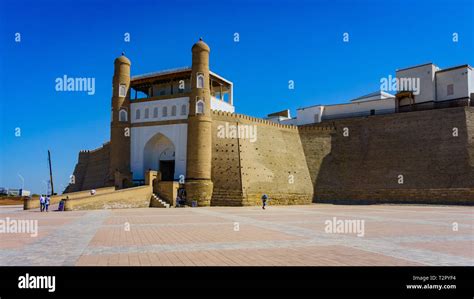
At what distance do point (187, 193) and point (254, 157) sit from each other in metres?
6.71

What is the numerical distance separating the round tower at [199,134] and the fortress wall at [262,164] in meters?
1.08

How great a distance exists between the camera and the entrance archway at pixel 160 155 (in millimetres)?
34219

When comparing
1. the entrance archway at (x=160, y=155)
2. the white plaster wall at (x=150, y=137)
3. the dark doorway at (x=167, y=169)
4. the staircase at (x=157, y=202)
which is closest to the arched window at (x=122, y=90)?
the white plaster wall at (x=150, y=137)

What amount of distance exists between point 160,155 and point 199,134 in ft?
21.7

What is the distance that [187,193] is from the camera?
1155 inches

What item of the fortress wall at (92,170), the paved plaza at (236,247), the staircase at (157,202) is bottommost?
the staircase at (157,202)

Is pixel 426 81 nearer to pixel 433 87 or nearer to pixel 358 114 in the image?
pixel 433 87

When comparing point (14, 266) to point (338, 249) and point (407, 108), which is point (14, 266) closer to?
point (338, 249)

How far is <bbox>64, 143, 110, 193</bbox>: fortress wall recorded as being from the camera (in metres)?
39.1

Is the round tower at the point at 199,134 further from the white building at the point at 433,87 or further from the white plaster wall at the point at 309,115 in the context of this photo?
the white building at the point at 433,87

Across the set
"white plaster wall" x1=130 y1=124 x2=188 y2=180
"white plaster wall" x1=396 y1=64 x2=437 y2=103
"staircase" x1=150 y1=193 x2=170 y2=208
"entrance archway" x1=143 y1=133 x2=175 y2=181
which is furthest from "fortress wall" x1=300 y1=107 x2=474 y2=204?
"staircase" x1=150 y1=193 x2=170 y2=208

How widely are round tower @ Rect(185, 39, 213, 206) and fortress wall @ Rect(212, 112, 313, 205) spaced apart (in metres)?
1.08

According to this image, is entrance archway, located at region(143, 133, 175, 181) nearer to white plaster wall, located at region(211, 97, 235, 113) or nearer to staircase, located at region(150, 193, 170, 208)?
white plaster wall, located at region(211, 97, 235, 113)

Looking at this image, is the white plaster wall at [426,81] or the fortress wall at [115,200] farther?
the white plaster wall at [426,81]
